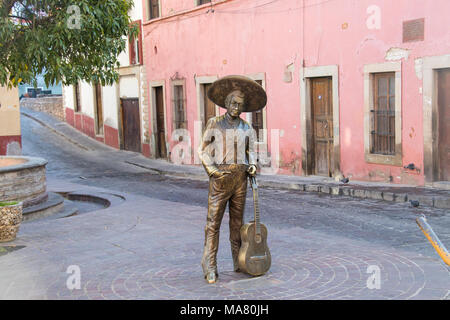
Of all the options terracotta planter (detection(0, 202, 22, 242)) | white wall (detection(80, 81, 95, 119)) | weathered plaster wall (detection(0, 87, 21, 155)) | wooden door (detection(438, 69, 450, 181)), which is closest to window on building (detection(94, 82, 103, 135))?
white wall (detection(80, 81, 95, 119))

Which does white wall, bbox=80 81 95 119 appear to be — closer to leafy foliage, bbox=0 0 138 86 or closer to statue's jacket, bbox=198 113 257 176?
leafy foliage, bbox=0 0 138 86

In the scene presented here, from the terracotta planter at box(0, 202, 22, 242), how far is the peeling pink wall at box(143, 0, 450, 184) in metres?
7.65

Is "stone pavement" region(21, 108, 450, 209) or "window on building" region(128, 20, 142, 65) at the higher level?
"window on building" region(128, 20, 142, 65)

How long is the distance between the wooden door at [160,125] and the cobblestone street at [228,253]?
8.93 m

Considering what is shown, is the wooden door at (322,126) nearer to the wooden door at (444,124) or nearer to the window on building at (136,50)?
the wooden door at (444,124)

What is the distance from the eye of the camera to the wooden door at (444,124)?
11.9 m

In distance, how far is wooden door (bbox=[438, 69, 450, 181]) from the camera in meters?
11.9

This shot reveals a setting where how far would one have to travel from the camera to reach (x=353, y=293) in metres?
5.56

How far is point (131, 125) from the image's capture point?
2403 cm

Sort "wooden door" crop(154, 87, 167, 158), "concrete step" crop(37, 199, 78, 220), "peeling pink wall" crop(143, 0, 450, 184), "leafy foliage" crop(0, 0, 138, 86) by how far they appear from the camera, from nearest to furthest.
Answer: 1. "leafy foliage" crop(0, 0, 138, 86)
2. "concrete step" crop(37, 199, 78, 220)
3. "peeling pink wall" crop(143, 0, 450, 184)
4. "wooden door" crop(154, 87, 167, 158)

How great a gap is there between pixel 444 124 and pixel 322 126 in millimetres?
3420

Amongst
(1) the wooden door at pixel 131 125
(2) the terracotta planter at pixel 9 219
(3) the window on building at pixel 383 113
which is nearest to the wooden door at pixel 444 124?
(3) the window on building at pixel 383 113
